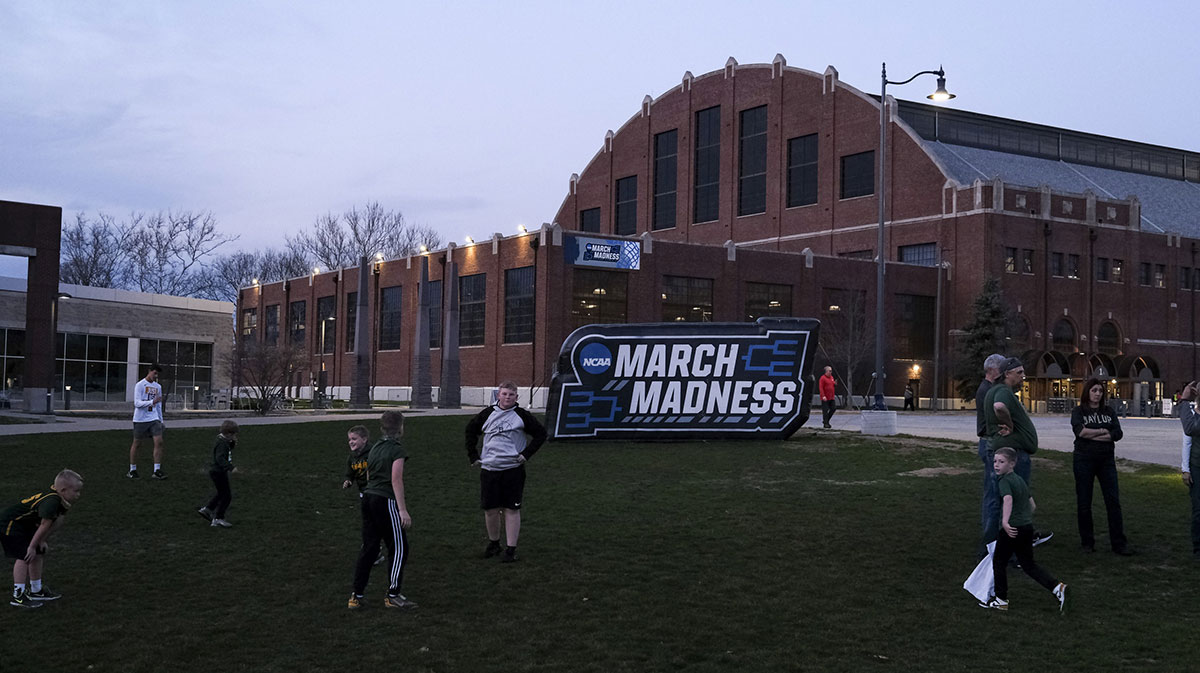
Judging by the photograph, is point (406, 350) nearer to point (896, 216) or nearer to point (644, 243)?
point (644, 243)

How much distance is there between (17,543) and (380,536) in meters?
3.03

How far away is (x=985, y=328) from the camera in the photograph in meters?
63.8

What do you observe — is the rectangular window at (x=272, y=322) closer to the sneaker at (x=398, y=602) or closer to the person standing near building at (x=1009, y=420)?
the sneaker at (x=398, y=602)

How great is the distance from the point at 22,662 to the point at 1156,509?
1429 centimetres

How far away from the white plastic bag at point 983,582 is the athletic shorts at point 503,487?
4404mm

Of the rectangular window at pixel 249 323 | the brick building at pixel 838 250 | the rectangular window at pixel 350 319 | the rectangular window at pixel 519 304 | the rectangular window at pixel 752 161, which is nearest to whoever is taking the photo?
the rectangular window at pixel 519 304

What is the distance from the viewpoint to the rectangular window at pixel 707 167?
3088 inches

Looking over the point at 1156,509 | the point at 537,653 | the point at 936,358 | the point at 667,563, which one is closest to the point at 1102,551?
the point at 1156,509

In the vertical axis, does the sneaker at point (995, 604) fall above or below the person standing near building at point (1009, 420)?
below

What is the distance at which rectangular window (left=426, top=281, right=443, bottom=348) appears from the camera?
227 ft

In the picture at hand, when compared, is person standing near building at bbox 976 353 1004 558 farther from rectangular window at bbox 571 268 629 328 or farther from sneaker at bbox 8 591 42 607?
rectangular window at bbox 571 268 629 328

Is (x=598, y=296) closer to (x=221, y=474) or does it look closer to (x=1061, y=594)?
(x=221, y=474)

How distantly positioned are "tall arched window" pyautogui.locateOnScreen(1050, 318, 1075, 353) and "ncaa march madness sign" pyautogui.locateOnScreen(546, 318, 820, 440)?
47317 millimetres

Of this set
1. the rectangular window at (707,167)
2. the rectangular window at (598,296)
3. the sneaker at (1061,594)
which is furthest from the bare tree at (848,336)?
the sneaker at (1061,594)
